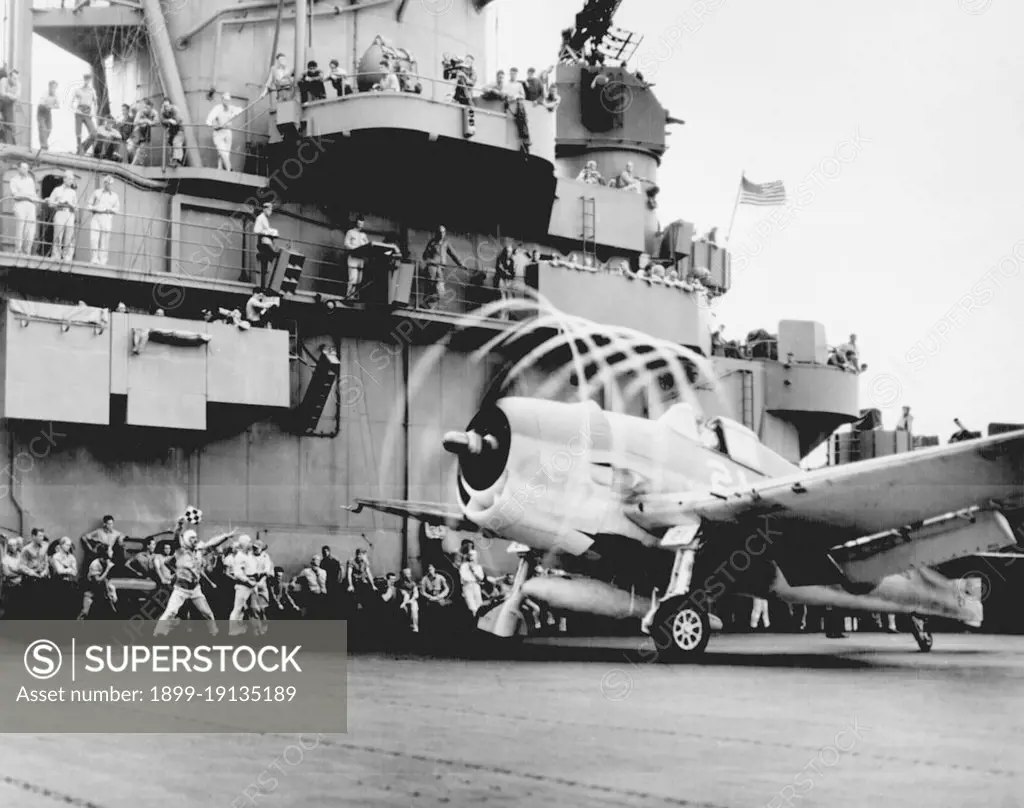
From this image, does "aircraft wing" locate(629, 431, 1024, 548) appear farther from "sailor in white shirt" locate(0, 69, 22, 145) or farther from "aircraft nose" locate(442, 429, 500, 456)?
"sailor in white shirt" locate(0, 69, 22, 145)

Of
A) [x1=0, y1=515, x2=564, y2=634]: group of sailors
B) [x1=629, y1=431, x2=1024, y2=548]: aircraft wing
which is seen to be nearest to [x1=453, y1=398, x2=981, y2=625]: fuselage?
[x1=629, y1=431, x2=1024, y2=548]: aircraft wing

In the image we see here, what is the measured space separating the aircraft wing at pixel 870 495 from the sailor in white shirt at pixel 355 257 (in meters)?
8.15

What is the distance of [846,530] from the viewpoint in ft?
59.5

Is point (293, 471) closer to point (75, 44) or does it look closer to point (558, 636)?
point (558, 636)

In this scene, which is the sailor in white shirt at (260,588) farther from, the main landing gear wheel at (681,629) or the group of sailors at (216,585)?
the main landing gear wheel at (681,629)

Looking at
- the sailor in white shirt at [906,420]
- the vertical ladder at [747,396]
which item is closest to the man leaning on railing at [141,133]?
the vertical ladder at [747,396]

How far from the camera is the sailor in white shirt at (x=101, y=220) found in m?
22.3

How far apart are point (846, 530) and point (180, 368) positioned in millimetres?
10879

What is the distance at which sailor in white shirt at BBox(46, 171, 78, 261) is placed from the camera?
851 inches

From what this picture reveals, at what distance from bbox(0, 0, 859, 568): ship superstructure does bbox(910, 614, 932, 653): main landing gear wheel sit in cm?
841

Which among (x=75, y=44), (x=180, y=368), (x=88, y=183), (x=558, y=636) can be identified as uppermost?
(x=75, y=44)

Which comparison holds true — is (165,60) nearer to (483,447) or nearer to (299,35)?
(299,35)

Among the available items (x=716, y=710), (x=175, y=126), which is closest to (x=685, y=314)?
(x=175, y=126)

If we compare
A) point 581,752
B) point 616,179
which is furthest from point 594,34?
point 581,752
